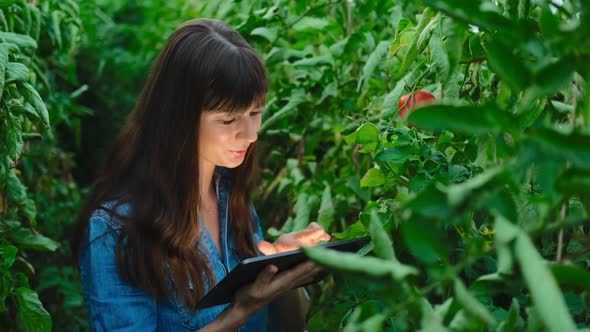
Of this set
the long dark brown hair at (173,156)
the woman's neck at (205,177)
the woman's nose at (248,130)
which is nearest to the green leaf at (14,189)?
the long dark brown hair at (173,156)

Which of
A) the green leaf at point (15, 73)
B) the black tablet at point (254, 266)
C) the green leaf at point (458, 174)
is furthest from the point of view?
the green leaf at point (15, 73)

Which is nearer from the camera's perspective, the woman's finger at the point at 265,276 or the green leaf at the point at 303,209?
the woman's finger at the point at 265,276

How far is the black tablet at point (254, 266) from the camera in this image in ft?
3.58

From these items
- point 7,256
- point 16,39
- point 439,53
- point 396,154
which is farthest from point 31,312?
point 439,53

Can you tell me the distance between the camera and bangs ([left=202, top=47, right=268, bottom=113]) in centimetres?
137

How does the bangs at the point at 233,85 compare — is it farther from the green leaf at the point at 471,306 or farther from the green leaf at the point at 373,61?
the green leaf at the point at 471,306

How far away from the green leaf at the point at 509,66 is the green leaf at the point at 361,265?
0.54 ft

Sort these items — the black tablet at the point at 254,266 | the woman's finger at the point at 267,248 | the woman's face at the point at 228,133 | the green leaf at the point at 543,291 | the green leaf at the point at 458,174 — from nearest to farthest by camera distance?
the green leaf at the point at 543,291, the green leaf at the point at 458,174, the black tablet at the point at 254,266, the woman's face at the point at 228,133, the woman's finger at the point at 267,248

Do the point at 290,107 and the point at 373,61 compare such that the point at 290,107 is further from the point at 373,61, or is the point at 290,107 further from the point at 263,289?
the point at 263,289

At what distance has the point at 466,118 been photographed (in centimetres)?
56

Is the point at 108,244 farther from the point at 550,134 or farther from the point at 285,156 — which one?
the point at 550,134

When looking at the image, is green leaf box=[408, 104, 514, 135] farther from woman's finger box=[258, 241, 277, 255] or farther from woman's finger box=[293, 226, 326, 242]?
woman's finger box=[258, 241, 277, 255]

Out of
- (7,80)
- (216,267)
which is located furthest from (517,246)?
(216,267)

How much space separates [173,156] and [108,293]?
29 cm
